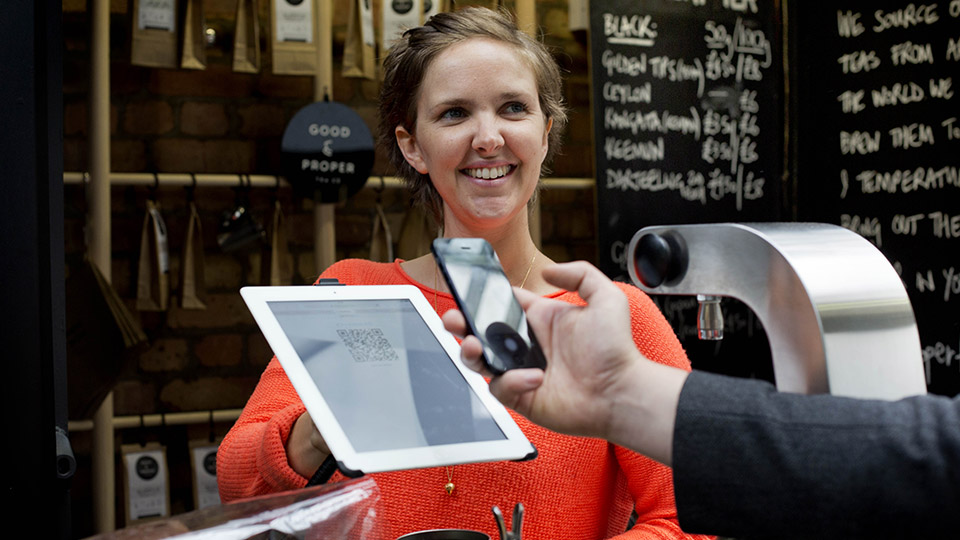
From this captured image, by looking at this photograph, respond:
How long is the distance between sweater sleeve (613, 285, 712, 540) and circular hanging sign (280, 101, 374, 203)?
1.35 metres

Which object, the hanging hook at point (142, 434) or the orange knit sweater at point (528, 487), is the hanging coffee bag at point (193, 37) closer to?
the hanging hook at point (142, 434)

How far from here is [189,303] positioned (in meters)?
2.41

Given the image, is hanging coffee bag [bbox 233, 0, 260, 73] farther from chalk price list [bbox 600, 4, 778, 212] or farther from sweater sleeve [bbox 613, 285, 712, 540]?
sweater sleeve [bbox 613, 285, 712, 540]

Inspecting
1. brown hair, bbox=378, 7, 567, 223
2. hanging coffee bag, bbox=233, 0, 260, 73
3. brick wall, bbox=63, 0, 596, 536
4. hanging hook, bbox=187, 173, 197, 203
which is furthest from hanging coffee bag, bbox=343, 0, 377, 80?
brown hair, bbox=378, 7, 567, 223

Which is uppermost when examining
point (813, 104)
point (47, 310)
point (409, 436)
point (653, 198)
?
point (813, 104)

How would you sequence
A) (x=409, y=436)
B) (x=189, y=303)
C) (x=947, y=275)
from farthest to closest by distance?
(x=189, y=303), (x=947, y=275), (x=409, y=436)

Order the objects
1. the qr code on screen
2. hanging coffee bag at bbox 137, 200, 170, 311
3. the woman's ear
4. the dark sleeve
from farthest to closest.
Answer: hanging coffee bag at bbox 137, 200, 170, 311 → the woman's ear → the qr code on screen → the dark sleeve

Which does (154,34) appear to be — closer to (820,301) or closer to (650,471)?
(650,471)

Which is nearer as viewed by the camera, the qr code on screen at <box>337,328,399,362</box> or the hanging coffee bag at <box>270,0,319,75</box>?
the qr code on screen at <box>337,328,399,362</box>

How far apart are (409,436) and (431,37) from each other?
73 cm

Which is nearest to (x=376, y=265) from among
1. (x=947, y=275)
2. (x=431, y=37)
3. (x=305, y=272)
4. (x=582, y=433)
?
(x=431, y=37)

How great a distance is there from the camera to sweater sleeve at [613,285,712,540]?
1074 mm

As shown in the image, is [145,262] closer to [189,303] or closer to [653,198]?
[189,303]

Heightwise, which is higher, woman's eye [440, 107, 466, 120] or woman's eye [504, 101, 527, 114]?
woman's eye [504, 101, 527, 114]
